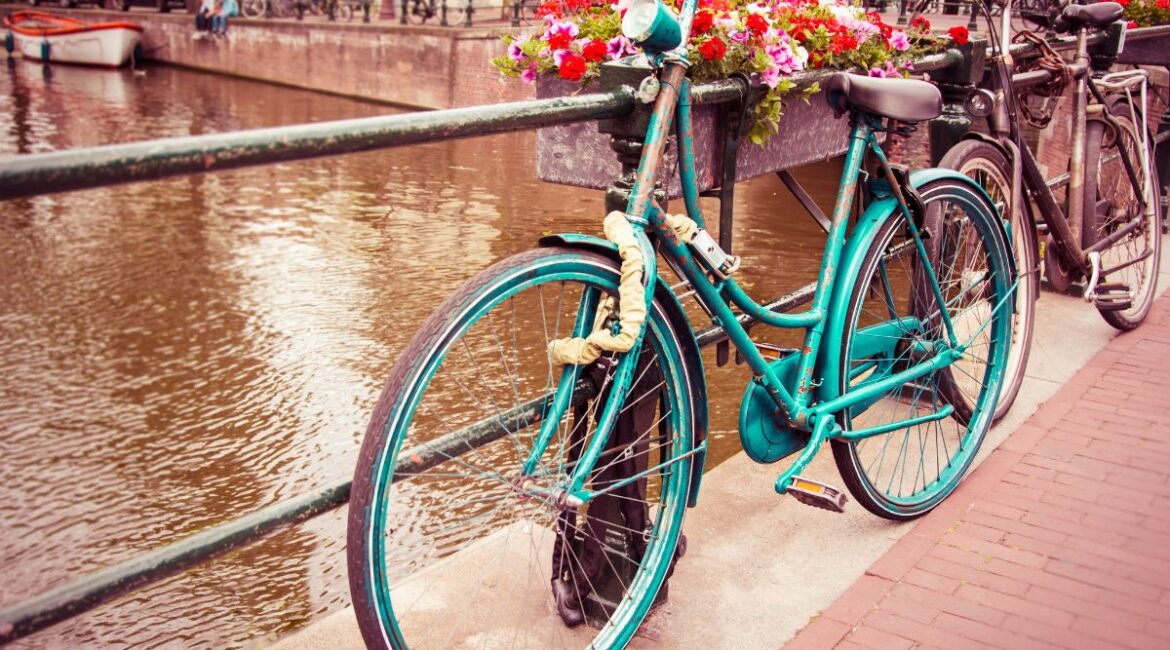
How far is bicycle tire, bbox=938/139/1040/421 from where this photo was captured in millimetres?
3826

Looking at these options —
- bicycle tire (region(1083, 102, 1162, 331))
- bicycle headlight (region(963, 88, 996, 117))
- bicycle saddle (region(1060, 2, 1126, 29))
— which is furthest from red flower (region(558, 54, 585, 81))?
bicycle tire (region(1083, 102, 1162, 331))

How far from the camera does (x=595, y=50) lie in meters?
2.46

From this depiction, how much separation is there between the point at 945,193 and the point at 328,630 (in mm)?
2001

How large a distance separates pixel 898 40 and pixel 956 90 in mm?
760

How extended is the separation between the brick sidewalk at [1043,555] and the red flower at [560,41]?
1416mm

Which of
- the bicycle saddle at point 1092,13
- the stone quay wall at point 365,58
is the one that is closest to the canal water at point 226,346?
the bicycle saddle at point 1092,13

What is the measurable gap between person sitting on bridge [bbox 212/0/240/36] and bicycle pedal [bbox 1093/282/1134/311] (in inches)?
1082

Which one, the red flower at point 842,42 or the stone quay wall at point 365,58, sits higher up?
the red flower at point 842,42

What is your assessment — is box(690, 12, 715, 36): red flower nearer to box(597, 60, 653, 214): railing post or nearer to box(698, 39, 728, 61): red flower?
box(698, 39, 728, 61): red flower

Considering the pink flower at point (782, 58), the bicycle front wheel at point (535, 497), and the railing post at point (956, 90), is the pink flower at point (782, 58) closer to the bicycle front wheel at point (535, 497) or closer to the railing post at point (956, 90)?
the bicycle front wheel at point (535, 497)

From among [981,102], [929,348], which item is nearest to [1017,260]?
[981,102]

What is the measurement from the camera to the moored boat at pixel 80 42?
29.0 metres

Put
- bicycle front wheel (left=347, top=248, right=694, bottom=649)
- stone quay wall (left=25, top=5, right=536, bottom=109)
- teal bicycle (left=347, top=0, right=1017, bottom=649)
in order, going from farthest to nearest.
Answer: stone quay wall (left=25, top=5, right=536, bottom=109) → teal bicycle (left=347, top=0, right=1017, bottom=649) → bicycle front wheel (left=347, top=248, right=694, bottom=649)

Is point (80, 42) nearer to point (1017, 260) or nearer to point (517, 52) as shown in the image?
point (1017, 260)
